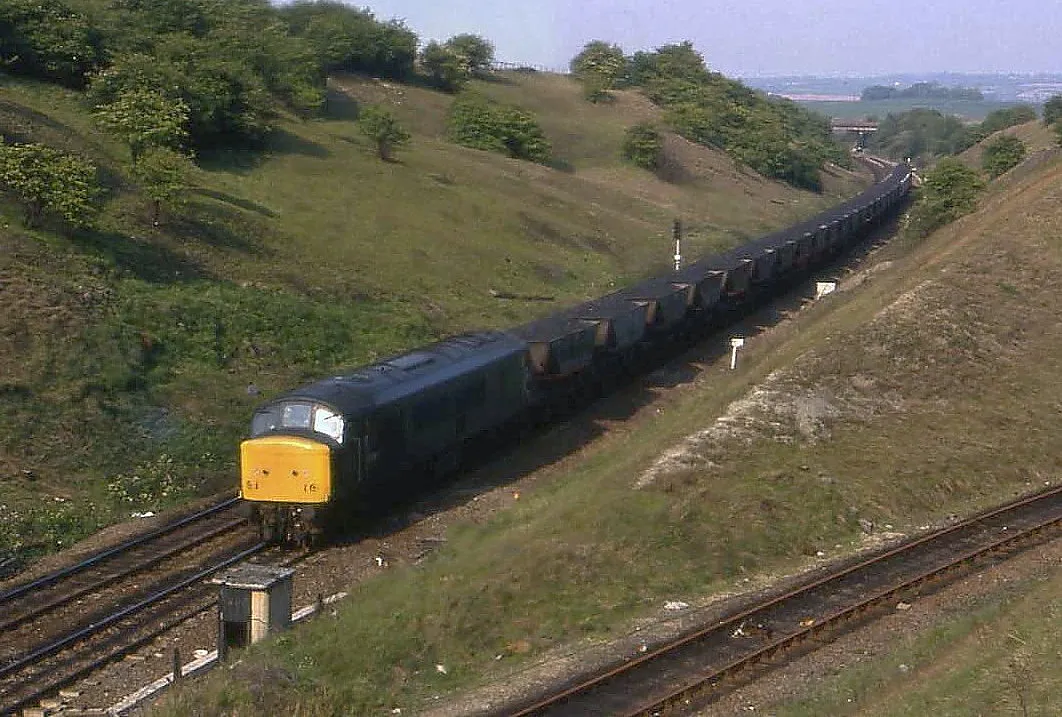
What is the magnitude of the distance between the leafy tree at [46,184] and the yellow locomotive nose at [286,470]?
1460 centimetres

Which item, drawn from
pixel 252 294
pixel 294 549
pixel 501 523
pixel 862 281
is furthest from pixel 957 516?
pixel 862 281

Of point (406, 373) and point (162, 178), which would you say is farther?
point (162, 178)

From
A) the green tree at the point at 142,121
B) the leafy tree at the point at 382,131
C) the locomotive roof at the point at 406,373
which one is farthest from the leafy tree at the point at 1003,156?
the locomotive roof at the point at 406,373

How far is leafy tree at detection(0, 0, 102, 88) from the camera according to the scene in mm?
52781

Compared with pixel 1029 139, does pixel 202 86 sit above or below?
above

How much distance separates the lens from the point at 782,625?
1784cm

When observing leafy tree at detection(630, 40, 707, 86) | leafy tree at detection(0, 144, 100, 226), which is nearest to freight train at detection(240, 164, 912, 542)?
leafy tree at detection(0, 144, 100, 226)

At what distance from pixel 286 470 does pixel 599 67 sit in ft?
323

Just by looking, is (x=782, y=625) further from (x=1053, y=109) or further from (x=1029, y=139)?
(x=1053, y=109)

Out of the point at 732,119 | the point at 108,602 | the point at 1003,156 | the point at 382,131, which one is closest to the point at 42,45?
the point at 382,131

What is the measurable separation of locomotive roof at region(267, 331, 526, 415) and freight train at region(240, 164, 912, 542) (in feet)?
0.11

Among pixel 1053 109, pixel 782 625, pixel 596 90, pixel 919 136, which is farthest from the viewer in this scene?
pixel 919 136

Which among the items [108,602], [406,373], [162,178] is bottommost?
[108,602]

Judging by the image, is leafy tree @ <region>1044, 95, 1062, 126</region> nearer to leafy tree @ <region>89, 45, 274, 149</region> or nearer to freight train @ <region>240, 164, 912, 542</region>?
leafy tree @ <region>89, 45, 274, 149</region>
